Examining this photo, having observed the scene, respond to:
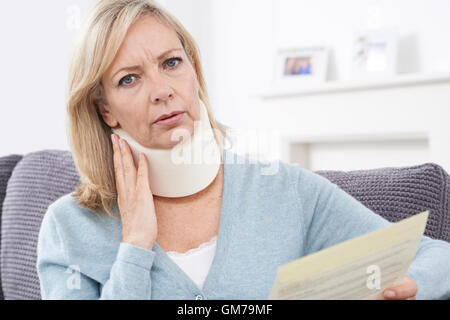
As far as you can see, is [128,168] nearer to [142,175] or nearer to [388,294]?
[142,175]

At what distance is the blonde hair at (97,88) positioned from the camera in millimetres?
1088

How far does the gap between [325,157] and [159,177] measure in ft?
7.59

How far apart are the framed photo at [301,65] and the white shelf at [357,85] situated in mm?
107

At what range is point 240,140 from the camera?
143 inches

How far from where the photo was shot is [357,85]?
117 inches

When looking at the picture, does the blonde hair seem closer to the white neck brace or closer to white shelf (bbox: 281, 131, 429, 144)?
the white neck brace

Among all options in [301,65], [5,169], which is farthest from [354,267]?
[301,65]

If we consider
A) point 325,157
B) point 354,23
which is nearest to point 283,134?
point 325,157

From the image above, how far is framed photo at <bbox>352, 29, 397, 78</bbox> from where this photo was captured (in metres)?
3.03

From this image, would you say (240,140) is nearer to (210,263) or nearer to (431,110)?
(431,110)

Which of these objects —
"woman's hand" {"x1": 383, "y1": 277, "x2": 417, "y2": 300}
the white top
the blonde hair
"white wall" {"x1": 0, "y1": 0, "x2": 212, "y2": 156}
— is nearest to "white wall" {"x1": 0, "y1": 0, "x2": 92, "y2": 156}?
"white wall" {"x1": 0, "y1": 0, "x2": 212, "y2": 156}

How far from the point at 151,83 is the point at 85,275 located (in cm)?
38

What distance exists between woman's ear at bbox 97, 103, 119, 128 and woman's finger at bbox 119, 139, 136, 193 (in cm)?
6

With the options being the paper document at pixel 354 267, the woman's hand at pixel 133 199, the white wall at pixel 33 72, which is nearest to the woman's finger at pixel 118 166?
the woman's hand at pixel 133 199
